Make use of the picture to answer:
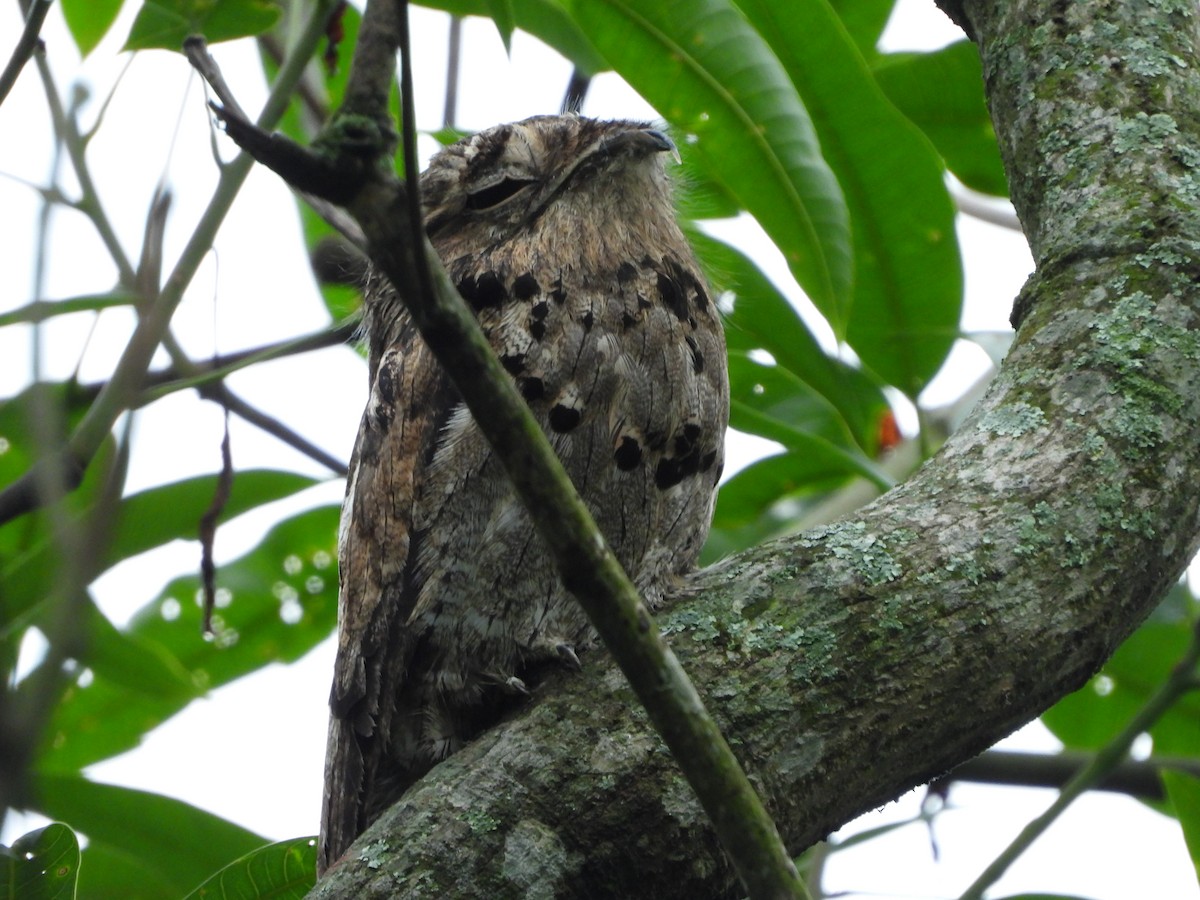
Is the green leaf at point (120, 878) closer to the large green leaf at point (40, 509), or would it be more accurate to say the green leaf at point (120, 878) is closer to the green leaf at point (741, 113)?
the large green leaf at point (40, 509)

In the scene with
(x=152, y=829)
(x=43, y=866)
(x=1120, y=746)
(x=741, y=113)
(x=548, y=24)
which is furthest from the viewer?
(x=548, y=24)

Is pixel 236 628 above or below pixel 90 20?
below

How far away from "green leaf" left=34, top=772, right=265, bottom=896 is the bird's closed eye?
1386 mm

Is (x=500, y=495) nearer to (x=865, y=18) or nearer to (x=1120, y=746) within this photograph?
(x=1120, y=746)

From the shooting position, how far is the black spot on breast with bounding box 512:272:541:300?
2.38 m

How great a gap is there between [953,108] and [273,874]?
7.73 ft

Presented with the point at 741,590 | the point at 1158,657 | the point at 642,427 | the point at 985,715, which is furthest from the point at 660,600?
the point at 1158,657

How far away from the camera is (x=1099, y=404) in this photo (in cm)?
194

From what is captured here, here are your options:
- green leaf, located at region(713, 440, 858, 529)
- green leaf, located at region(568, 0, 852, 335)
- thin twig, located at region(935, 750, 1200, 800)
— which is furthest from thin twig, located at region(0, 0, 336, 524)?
thin twig, located at region(935, 750, 1200, 800)

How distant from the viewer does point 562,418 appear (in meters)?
2.26

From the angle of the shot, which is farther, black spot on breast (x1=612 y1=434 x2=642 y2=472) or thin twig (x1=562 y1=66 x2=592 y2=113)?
thin twig (x1=562 y1=66 x2=592 y2=113)

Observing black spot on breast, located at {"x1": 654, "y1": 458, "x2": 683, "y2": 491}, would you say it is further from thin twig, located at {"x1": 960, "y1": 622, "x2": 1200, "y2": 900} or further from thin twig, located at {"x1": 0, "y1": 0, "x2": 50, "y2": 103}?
thin twig, located at {"x1": 0, "y1": 0, "x2": 50, "y2": 103}

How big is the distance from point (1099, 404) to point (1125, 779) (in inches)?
58.5

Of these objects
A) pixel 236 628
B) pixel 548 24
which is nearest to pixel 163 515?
pixel 236 628
